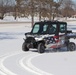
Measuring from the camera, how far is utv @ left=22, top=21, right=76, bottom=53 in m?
14.9

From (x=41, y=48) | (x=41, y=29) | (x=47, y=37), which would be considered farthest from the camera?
(x=41, y=29)

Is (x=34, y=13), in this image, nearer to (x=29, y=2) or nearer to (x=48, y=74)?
(x=29, y=2)

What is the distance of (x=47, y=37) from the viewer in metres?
15.0

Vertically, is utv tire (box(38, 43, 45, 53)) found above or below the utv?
below

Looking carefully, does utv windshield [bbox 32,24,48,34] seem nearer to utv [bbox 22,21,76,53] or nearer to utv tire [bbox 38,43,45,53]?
utv [bbox 22,21,76,53]

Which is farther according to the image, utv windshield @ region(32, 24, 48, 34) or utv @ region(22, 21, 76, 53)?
utv windshield @ region(32, 24, 48, 34)

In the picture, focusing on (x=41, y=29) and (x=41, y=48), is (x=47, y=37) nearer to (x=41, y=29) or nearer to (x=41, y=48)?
(x=41, y=48)

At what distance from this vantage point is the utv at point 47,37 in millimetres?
14898

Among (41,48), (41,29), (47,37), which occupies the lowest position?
(41,48)

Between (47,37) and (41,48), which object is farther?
(47,37)

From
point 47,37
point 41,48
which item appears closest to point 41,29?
point 47,37

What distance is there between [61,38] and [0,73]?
6.87 m

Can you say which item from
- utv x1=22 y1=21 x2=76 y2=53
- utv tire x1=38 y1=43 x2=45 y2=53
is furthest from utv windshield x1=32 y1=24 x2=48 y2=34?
utv tire x1=38 y1=43 x2=45 y2=53

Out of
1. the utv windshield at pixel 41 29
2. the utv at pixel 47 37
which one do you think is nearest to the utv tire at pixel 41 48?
the utv at pixel 47 37
